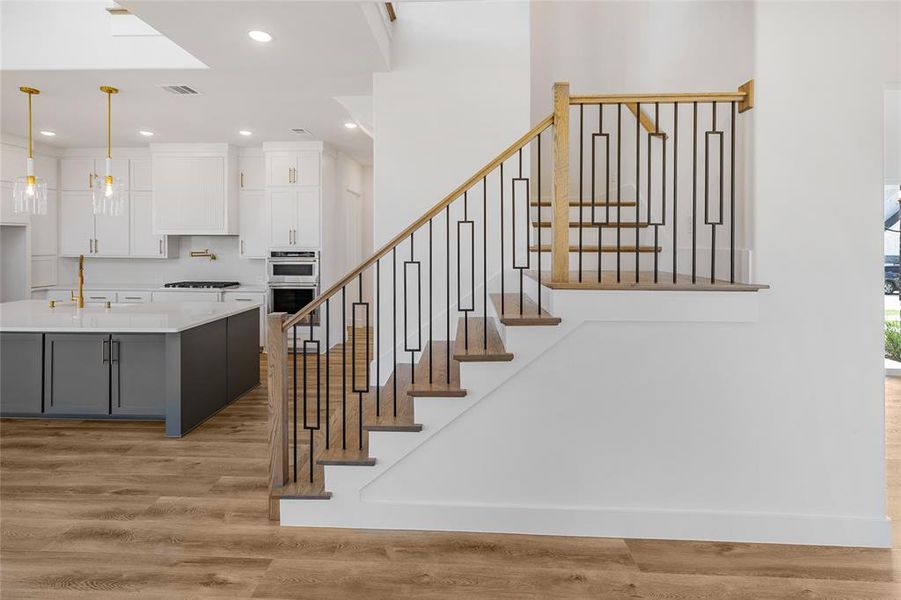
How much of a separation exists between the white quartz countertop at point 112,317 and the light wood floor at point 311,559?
1204mm

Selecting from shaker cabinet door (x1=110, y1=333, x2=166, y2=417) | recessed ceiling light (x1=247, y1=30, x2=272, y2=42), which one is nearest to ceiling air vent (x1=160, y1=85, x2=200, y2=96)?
recessed ceiling light (x1=247, y1=30, x2=272, y2=42)

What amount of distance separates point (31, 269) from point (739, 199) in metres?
8.21

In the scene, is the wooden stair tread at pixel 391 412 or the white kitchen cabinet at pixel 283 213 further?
the white kitchen cabinet at pixel 283 213

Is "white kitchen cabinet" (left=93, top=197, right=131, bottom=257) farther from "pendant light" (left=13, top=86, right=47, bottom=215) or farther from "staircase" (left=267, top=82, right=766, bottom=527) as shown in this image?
"staircase" (left=267, top=82, right=766, bottom=527)

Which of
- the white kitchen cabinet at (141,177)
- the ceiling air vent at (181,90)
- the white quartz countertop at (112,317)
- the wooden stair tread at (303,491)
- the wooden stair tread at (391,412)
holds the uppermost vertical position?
the ceiling air vent at (181,90)

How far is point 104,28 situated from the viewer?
4.33 metres

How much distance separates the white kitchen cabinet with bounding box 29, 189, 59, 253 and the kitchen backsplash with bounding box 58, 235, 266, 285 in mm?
465

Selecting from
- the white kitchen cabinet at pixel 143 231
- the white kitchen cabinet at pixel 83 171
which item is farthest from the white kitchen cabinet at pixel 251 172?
the white kitchen cabinet at pixel 83 171

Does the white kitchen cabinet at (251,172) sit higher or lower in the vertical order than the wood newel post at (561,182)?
higher

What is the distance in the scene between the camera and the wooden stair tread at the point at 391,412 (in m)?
2.92

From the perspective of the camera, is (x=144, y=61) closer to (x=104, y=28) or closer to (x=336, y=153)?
(x=104, y=28)

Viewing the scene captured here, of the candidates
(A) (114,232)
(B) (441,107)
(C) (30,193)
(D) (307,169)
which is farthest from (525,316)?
(A) (114,232)

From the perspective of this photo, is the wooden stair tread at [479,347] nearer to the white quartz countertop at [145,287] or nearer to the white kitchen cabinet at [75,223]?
the white quartz countertop at [145,287]

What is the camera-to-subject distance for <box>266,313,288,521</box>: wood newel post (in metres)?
2.96
